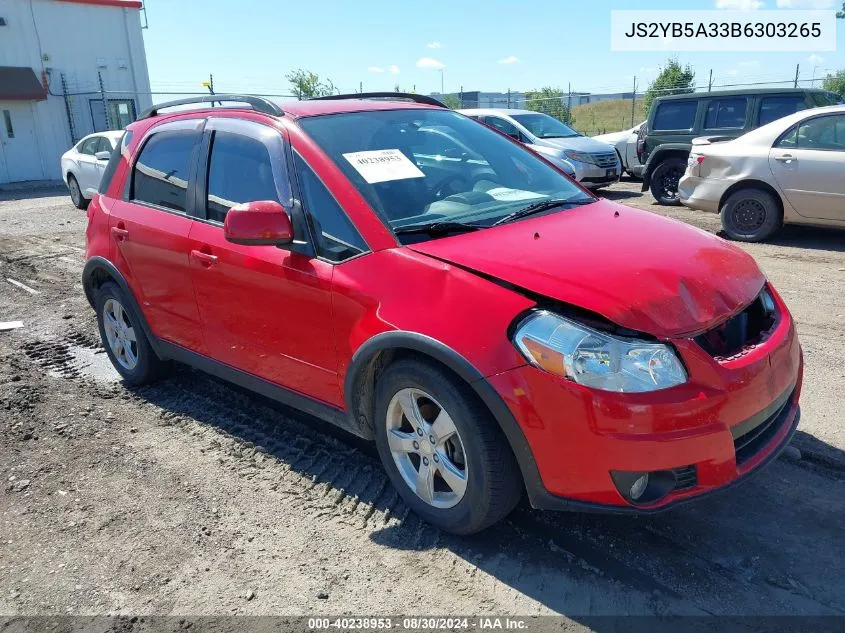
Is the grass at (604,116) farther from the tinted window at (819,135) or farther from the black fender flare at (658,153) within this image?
the tinted window at (819,135)

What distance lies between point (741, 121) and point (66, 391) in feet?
34.9

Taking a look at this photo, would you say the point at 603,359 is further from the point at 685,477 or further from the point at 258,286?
the point at 258,286

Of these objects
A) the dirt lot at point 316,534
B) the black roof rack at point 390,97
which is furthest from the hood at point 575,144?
the dirt lot at point 316,534

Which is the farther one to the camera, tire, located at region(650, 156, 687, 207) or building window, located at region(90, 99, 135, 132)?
building window, located at region(90, 99, 135, 132)

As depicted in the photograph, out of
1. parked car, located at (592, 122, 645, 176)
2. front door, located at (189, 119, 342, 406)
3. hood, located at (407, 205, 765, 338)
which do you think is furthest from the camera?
parked car, located at (592, 122, 645, 176)

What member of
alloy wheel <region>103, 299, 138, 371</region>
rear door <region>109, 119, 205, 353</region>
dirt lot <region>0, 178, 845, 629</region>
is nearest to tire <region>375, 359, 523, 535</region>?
dirt lot <region>0, 178, 845, 629</region>

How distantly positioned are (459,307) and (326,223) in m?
0.88

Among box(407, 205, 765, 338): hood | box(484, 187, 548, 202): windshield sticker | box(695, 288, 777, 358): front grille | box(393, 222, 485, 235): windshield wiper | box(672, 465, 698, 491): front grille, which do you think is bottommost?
box(672, 465, 698, 491): front grille

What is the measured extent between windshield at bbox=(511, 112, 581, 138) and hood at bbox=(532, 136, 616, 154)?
1.11ft

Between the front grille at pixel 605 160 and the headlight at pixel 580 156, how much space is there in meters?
0.11

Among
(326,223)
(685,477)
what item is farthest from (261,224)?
(685,477)

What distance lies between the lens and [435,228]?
10.3 feet

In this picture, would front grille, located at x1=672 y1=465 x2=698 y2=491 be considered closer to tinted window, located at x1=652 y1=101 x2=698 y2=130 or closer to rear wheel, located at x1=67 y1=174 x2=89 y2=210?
tinted window, located at x1=652 y1=101 x2=698 y2=130

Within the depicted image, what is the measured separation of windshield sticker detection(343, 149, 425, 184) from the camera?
332 centimetres
